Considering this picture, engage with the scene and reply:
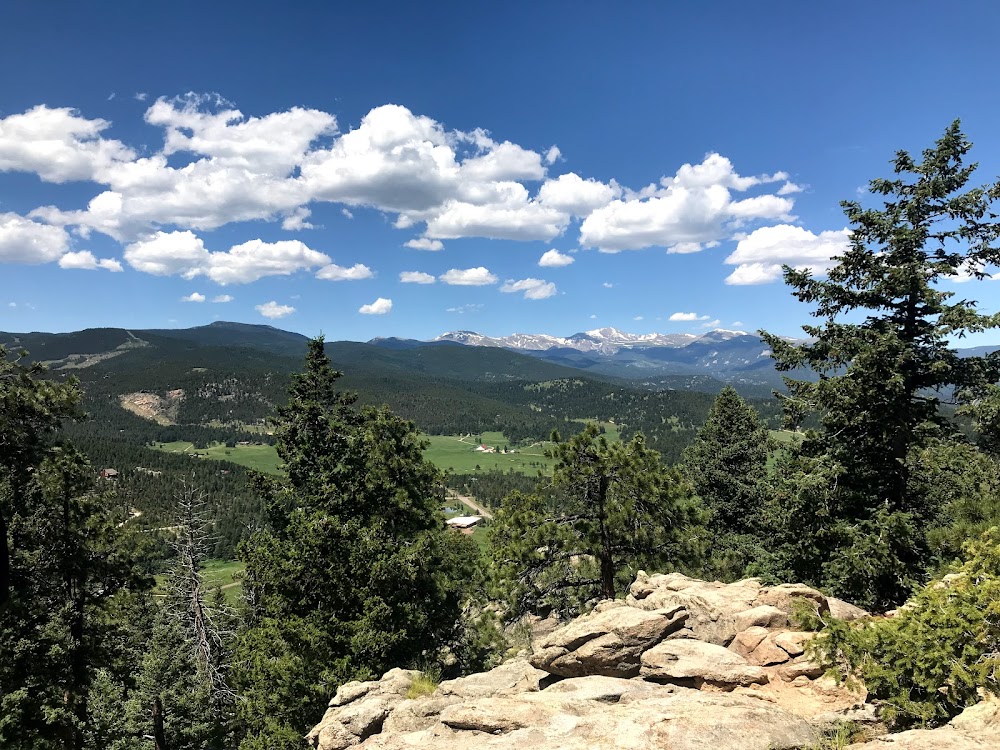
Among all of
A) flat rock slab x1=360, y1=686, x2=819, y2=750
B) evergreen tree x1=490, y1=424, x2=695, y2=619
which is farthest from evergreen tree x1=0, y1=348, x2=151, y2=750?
evergreen tree x1=490, y1=424, x2=695, y2=619

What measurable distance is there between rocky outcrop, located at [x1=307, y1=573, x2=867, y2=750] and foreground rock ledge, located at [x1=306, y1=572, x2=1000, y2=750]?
3 centimetres

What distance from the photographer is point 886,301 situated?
16.5 metres

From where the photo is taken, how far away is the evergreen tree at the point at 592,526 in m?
20.2

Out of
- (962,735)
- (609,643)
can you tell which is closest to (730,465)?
(609,643)

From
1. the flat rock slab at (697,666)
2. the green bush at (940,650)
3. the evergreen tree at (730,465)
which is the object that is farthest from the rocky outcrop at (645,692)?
the evergreen tree at (730,465)

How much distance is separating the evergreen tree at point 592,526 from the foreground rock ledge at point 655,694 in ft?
14.0

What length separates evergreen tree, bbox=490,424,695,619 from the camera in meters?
20.2

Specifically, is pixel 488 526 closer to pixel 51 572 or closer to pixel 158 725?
pixel 51 572

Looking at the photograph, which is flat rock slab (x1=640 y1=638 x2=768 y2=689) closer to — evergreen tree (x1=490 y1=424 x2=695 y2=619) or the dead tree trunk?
evergreen tree (x1=490 y1=424 x2=695 y2=619)

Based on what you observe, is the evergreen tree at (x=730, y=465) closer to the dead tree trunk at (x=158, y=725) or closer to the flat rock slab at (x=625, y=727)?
the flat rock slab at (x=625, y=727)

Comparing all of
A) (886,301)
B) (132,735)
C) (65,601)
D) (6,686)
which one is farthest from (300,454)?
(886,301)

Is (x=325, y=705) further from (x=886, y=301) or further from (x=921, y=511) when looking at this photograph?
(x=886, y=301)

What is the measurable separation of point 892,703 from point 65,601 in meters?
26.6

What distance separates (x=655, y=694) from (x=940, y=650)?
5428mm
